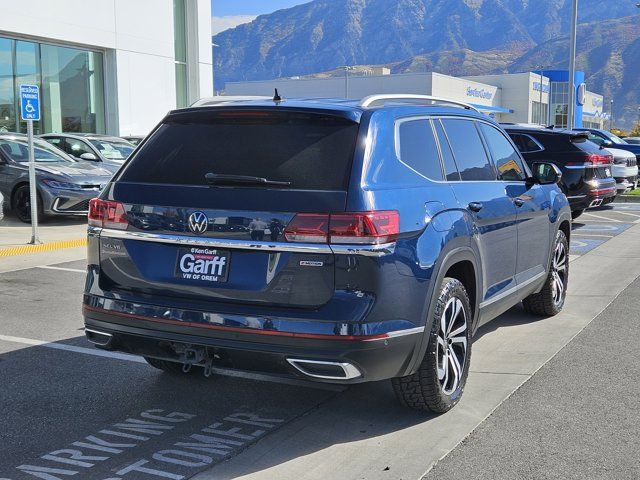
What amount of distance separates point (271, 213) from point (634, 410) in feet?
8.17

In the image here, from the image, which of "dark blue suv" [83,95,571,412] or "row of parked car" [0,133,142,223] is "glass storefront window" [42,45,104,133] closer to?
"row of parked car" [0,133,142,223]

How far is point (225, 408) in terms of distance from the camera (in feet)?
15.4

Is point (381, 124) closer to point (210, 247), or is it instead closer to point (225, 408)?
point (210, 247)

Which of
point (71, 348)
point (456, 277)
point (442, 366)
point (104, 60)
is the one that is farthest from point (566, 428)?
point (104, 60)

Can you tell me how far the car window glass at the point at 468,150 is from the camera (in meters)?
5.12

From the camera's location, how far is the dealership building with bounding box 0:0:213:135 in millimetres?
21875

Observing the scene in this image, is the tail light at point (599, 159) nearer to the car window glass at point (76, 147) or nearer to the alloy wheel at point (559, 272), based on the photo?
the alloy wheel at point (559, 272)

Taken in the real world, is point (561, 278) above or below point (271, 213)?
below

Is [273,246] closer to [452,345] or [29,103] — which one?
[452,345]

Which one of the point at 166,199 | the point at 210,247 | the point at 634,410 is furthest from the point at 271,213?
the point at 634,410

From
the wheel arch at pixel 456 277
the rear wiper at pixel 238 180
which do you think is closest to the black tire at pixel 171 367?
the rear wiper at pixel 238 180

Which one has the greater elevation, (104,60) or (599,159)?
(104,60)

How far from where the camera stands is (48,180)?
→ 1393 cm

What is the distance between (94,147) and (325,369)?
14026 millimetres
